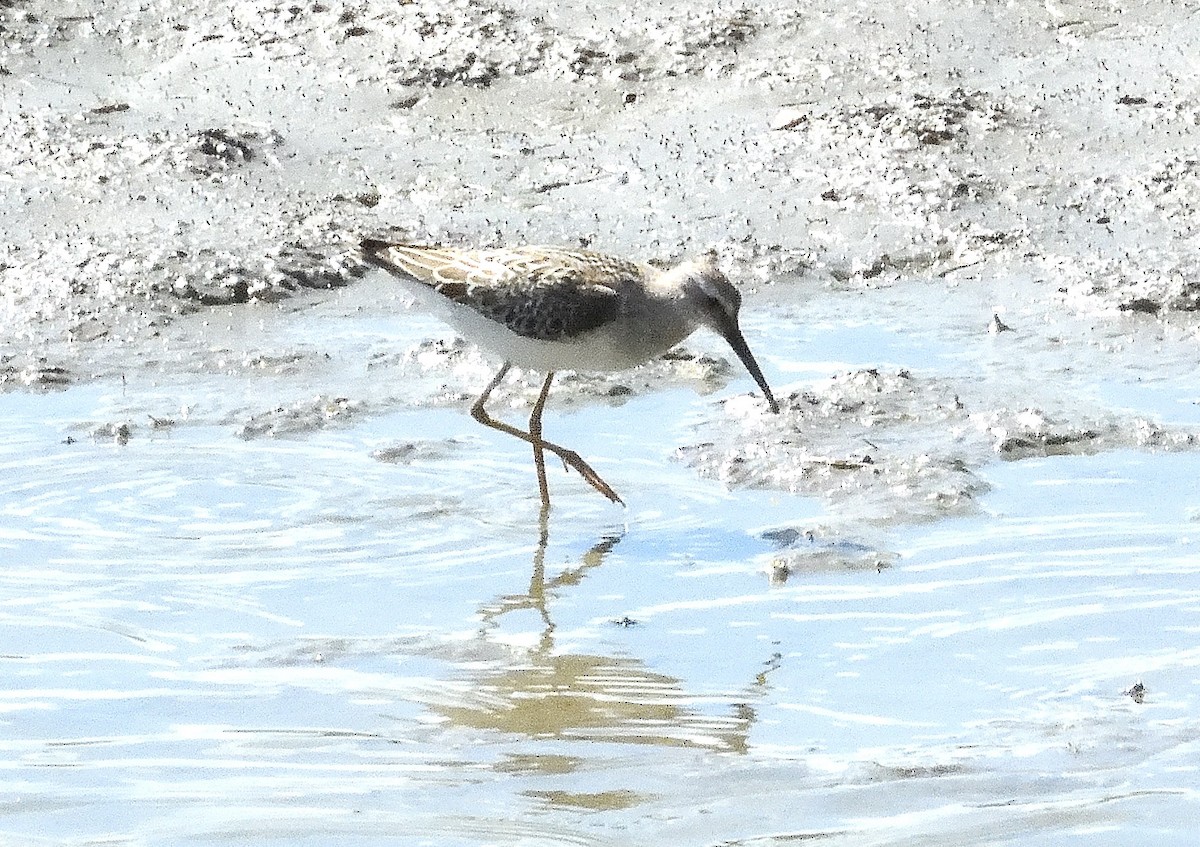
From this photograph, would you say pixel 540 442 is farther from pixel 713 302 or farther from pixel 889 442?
pixel 889 442

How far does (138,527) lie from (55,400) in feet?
5.45

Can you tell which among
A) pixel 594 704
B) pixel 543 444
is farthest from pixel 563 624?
pixel 543 444

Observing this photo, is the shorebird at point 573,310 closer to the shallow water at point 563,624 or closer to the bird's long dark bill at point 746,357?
the bird's long dark bill at point 746,357

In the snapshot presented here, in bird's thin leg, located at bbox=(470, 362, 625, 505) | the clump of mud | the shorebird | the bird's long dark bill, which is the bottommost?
the clump of mud

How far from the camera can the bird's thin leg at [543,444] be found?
687cm

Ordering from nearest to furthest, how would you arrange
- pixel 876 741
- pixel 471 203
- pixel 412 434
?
Result: pixel 876 741
pixel 412 434
pixel 471 203

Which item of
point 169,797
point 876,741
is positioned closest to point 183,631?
point 169,797

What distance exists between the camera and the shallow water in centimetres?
439

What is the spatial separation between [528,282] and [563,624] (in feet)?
5.90

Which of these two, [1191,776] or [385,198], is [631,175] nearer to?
[385,198]

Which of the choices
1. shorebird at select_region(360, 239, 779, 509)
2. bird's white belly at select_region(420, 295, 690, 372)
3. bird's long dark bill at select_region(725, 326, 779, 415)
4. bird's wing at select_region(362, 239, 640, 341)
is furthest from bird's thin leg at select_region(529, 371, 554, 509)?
bird's long dark bill at select_region(725, 326, 779, 415)

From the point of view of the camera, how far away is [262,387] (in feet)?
26.4

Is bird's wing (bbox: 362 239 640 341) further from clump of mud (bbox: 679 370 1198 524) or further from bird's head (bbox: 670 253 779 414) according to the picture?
clump of mud (bbox: 679 370 1198 524)

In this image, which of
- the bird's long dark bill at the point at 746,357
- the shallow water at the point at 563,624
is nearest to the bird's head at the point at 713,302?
the bird's long dark bill at the point at 746,357
